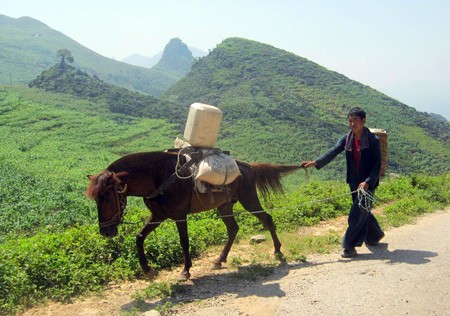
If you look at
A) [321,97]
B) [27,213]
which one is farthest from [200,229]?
[321,97]

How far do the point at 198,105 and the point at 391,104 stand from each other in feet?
308

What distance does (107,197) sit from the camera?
491 cm

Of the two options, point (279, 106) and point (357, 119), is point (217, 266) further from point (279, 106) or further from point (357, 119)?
point (279, 106)

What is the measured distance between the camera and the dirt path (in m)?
4.54

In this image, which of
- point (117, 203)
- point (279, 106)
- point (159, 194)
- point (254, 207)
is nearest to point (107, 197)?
point (117, 203)

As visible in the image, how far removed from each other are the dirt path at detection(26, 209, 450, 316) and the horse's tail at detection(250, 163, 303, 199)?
1.34 m

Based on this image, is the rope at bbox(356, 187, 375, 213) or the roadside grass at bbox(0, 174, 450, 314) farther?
the rope at bbox(356, 187, 375, 213)

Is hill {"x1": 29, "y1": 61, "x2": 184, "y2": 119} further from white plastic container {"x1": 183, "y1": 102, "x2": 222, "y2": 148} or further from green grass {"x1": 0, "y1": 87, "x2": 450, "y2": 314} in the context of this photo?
white plastic container {"x1": 183, "y1": 102, "x2": 222, "y2": 148}

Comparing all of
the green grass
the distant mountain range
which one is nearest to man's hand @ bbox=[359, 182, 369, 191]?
the green grass

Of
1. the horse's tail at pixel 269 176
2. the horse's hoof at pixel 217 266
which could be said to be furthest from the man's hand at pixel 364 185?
the horse's hoof at pixel 217 266

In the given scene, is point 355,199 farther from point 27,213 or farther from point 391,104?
point 391,104

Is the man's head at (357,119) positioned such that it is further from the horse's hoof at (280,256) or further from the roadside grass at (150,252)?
the horse's hoof at (280,256)

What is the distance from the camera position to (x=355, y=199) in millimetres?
6422

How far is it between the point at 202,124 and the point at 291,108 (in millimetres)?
79824
